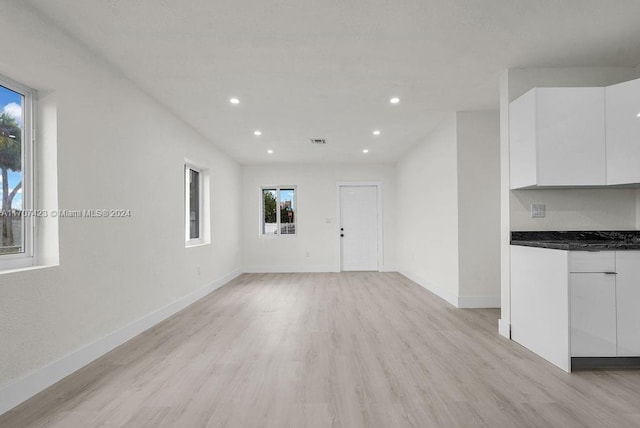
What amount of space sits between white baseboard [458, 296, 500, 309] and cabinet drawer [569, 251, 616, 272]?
1.94 m

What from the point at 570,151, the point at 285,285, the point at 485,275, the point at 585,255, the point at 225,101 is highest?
the point at 225,101

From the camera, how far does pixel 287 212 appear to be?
7766 mm

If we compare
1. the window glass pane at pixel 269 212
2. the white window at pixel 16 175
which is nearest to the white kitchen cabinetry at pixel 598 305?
the white window at pixel 16 175

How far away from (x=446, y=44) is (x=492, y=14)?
0.41m

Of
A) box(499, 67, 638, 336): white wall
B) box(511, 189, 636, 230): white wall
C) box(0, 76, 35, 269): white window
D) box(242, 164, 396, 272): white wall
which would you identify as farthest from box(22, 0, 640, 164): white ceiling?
box(242, 164, 396, 272): white wall

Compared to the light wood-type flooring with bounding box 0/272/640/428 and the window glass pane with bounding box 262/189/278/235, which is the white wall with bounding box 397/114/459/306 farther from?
the window glass pane with bounding box 262/189/278/235

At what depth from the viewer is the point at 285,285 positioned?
19.6ft

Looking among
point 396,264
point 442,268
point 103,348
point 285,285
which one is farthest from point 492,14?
point 396,264

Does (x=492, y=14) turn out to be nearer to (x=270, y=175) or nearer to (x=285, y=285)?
(x=285, y=285)

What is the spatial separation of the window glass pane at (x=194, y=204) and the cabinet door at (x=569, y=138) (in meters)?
4.54

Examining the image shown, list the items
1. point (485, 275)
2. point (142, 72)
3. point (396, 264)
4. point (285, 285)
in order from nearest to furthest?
point (142, 72)
point (485, 275)
point (285, 285)
point (396, 264)

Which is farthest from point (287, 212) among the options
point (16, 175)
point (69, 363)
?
point (16, 175)

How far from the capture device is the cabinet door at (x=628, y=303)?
240 cm

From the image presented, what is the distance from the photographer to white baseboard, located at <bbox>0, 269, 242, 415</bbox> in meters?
1.97
